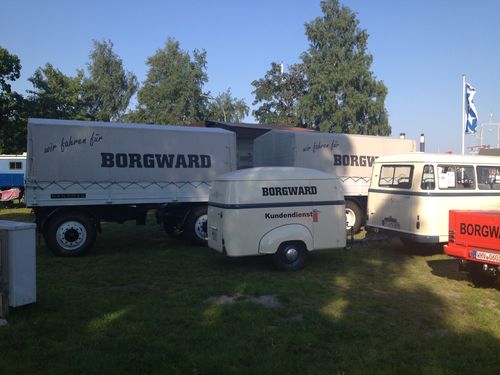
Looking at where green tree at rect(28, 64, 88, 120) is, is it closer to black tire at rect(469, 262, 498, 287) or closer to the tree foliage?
the tree foliage

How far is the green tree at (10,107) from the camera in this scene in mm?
27172

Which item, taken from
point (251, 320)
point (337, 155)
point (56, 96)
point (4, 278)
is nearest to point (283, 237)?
point (251, 320)

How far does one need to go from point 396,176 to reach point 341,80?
2968 cm

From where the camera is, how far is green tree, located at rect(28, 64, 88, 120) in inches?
1228

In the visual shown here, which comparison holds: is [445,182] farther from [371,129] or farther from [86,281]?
[371,129]

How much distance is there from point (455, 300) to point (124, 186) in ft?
24.3

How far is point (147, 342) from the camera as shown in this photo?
493cm

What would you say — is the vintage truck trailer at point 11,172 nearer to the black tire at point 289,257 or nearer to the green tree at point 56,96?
the green tree at point 56,96

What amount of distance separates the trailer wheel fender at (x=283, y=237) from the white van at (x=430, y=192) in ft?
8.89

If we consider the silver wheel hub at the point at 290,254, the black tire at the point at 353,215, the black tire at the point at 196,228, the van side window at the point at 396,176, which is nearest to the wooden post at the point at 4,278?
the silver wheel hub at the point at 290,254

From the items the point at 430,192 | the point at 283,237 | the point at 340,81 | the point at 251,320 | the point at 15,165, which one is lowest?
the point at 251,320

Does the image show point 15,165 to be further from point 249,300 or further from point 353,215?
point 249,300

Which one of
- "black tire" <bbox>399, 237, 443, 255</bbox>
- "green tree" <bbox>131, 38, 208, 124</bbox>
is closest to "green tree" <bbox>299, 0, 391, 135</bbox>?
"green tree" <bbox>131, 38, 208, 124</bbox>

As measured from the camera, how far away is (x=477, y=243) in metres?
7.12
